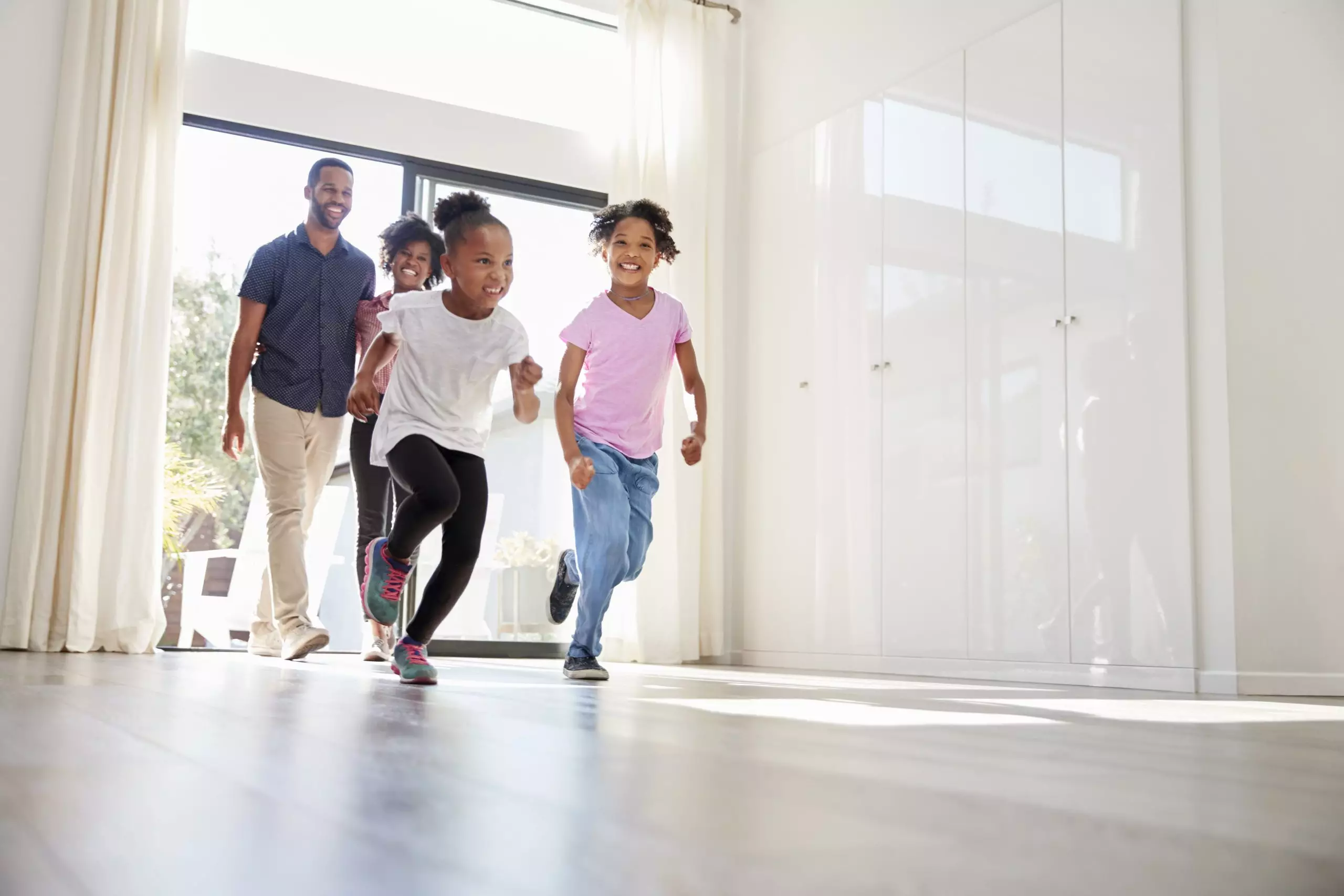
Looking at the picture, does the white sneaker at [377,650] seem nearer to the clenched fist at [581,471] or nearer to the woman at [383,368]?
the woman at [383,368]

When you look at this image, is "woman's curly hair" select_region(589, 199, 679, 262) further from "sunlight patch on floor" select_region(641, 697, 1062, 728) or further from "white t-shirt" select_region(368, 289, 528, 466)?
"sunlight patch on floor" select_region(641, 697, 1062, 728)

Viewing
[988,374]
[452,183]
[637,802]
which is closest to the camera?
[637,802]

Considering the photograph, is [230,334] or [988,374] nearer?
[988,374]

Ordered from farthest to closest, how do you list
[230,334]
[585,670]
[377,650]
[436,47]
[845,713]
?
1. [230,334]
2. [436,47]
3. [377,650]
4. [585,670]
5. [845,713]

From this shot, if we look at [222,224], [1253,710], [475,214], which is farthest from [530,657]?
[222,224]

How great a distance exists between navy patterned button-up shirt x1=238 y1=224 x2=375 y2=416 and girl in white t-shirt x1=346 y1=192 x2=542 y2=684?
91cm

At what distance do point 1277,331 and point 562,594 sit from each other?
6.83ft

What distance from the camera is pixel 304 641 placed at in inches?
130

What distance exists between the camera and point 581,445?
3.05 m

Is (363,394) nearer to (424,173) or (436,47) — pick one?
(424,173)

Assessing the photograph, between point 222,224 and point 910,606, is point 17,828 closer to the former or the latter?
point 910,606

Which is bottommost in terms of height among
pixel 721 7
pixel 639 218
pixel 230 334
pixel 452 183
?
pixel 639 218

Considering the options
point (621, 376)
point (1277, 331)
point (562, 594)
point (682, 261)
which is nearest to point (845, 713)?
point (621, 376)

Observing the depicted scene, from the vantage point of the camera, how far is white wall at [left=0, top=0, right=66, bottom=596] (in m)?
3.86
